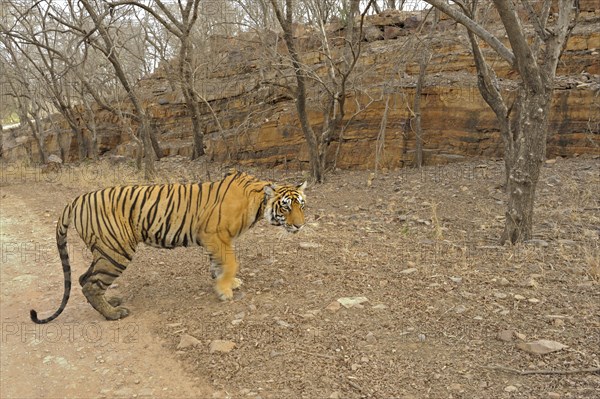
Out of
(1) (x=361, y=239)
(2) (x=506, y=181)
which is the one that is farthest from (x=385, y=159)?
(1) (x=361, y=239)

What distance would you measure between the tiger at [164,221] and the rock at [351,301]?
2.83 feet

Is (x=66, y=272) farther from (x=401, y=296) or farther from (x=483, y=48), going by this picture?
(x=483, y=48)

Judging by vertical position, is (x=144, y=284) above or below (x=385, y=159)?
below

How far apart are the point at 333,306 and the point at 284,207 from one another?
3.65 ft

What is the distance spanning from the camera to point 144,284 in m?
5.86

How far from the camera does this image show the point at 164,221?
16.4ft

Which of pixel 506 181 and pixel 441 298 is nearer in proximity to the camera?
pixel 441 298

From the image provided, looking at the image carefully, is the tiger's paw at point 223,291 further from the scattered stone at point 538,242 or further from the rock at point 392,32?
the rock at point 392,32

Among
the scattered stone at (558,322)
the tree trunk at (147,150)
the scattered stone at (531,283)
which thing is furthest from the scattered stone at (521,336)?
the tree trunk at (147,150)

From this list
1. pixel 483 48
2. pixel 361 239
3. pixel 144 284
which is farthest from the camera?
pixel 483 48

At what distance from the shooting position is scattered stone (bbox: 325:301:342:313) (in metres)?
4.57

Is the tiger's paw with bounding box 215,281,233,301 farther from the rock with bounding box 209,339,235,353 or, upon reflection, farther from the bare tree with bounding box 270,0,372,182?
the bare tree with bounding box 270,0,372,182

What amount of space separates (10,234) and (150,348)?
232 inches

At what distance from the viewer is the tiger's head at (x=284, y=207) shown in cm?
481
